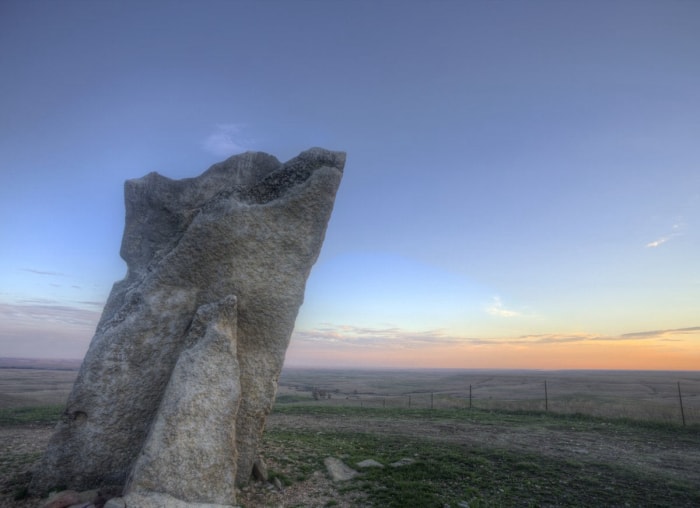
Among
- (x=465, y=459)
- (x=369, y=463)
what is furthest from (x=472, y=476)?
(x=369, y=463)

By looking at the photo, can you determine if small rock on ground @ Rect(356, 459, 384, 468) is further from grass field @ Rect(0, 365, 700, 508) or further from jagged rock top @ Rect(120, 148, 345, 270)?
jagged rock top @ Rect(120, 148, 345, 270)

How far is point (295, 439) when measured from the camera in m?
12.1

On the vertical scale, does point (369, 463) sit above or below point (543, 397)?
above

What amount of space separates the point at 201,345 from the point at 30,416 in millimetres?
13974

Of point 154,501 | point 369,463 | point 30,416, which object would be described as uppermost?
point 154,501

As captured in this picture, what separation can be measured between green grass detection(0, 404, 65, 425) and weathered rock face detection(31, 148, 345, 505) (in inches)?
369

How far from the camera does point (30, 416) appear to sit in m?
15.3

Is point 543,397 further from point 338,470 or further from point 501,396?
point 338,470

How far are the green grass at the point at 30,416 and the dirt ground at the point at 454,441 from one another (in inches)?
45.1

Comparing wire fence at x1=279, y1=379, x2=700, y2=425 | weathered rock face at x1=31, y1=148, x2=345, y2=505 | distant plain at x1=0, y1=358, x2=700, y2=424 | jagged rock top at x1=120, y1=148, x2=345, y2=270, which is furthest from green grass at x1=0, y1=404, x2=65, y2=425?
wire fence at x1=279, y1=379, x2=700, y2=425

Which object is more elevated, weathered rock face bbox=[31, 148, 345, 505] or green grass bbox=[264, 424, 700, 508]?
weathered rock face bbox=[31, 148, 345, 505]

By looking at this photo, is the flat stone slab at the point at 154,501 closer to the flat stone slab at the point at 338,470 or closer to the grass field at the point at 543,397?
the flat stone slab at the point at 338,470

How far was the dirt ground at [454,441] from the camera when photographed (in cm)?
729

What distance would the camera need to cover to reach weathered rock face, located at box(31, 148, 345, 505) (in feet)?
19.9
